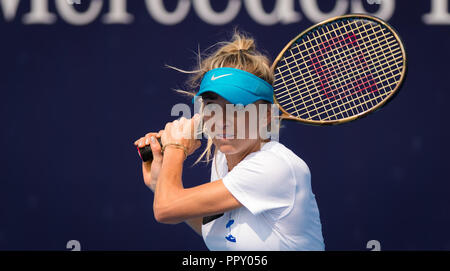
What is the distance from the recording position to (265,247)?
1.91 metres

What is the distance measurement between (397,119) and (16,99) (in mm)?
2551

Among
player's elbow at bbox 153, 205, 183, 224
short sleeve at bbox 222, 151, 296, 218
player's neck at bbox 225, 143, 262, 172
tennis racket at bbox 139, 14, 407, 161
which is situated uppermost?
Answer: tennis racket at bbox 139, 14, 407, 161

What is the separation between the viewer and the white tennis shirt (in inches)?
73.7

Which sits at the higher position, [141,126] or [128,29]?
[128,29]

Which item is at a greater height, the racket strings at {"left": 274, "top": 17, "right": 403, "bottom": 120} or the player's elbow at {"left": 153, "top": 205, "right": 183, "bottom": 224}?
the racket strings at {"left": 274, "top": 17, "right": 403, "bottom": 120}

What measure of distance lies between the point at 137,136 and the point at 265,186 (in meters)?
2.22

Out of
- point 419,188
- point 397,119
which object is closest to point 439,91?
point 397,119

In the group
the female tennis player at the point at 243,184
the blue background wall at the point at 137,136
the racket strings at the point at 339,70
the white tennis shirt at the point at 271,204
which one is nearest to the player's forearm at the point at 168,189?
the female tennis player at the point at 243,184

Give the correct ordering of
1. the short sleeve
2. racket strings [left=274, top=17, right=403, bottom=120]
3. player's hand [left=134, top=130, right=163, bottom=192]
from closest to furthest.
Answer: the short sleeve
player's hand [left=134, top=130, right=163, bottom=192]
racket strings [left=274, top=17, right=403, bottom=120]

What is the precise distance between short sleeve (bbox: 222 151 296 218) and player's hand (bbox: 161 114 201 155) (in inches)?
10.4

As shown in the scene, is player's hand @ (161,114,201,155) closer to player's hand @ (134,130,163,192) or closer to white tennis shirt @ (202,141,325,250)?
player's hand @ (134,130,163,192)

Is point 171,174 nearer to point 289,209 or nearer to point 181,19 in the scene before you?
point 289,209

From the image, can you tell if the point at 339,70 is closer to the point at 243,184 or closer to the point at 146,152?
the point at 146,152

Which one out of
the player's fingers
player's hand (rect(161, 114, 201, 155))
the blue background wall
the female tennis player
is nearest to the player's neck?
the female tennis player
